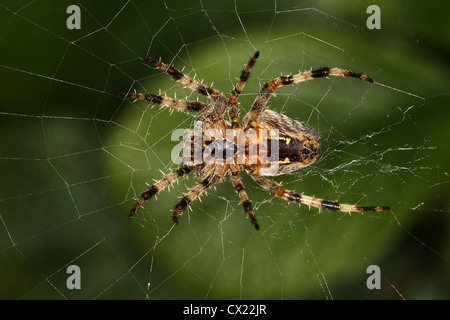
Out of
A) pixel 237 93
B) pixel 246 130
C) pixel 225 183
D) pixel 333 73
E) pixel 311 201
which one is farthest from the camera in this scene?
pixel 246 130

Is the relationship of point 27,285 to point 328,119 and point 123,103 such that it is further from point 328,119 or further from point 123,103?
point 328,119

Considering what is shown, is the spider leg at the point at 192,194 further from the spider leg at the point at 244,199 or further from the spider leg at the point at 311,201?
the spider leg at the point at 311,201

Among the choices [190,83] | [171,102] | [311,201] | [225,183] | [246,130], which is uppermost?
[190,83]

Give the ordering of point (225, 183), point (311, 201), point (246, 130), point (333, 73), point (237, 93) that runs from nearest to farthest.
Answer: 1. point (333, 73)
2. point (311, 201)
3. point (237, 93)
4. point (225, 183)
5. point (246, 130)

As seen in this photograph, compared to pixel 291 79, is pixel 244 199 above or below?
below

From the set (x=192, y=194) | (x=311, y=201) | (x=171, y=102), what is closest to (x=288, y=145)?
(x=311, y=201)

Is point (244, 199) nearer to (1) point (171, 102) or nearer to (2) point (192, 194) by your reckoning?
(2) point (192, 194)
